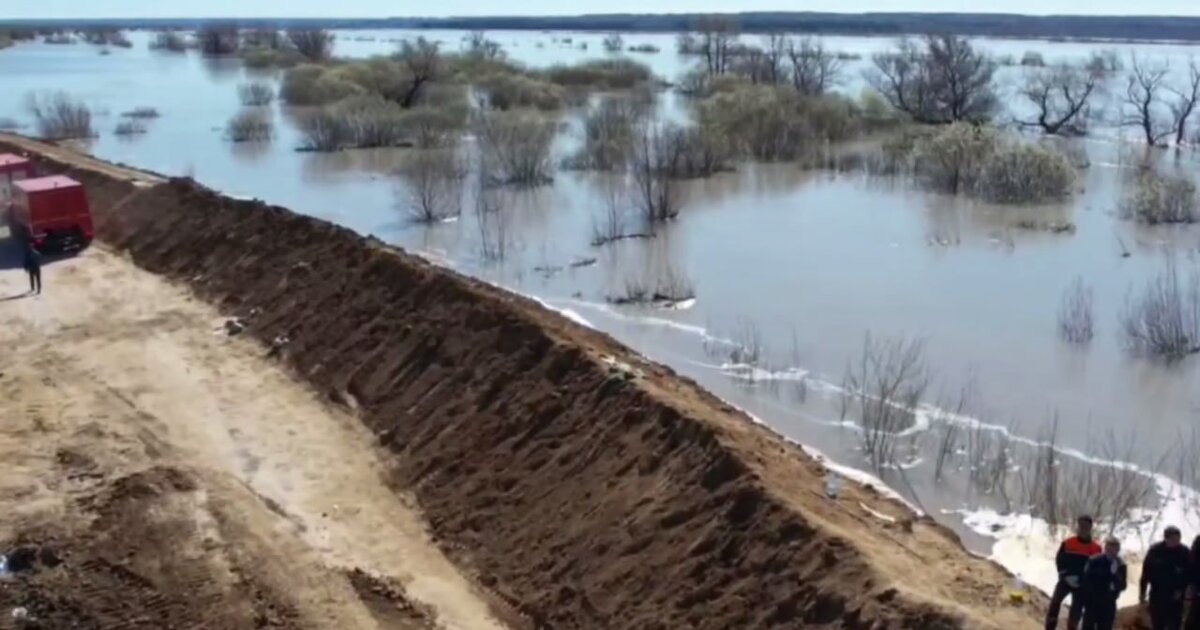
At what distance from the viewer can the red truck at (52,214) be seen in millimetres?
24719

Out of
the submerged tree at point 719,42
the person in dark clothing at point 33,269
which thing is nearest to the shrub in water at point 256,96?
the submerged tree at point 719,42

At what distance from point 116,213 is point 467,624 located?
→ 2072 cm

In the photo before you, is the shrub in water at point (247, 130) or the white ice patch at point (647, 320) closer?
the white ice patch at point (647, 320)

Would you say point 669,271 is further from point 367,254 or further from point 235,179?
point 235,179

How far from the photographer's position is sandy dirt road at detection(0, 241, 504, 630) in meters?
9.95

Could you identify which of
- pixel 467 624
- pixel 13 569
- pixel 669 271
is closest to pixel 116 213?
pixel 669 271

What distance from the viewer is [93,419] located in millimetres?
14844

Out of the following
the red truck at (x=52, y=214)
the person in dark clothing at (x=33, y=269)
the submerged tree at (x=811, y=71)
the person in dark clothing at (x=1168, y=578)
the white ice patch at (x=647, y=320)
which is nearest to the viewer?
the person in dark clothing at (x=1168, y=578)

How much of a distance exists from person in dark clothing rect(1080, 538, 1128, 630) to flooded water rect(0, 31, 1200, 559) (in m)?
4.82

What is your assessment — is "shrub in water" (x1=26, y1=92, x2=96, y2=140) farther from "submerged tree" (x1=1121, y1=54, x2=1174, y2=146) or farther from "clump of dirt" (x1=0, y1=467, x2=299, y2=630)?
"submerged tree" (x1=1121, y1=54, x2=1174, y2=146)

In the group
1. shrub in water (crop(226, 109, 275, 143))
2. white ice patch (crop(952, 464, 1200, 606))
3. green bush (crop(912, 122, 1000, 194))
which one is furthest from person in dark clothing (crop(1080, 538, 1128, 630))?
shrub in water (crop(226, 109, 275, 143))

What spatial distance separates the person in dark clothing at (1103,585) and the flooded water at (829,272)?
4822mm

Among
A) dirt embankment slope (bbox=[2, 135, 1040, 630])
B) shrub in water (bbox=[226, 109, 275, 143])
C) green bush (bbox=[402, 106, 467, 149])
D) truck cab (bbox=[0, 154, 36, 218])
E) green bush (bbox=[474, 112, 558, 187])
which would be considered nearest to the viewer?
dirt embankment slope (bbox=[2, 135, 1040, 630])

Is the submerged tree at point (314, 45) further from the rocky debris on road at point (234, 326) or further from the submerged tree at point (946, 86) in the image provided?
the rocky debris on road at point (234, 326)
